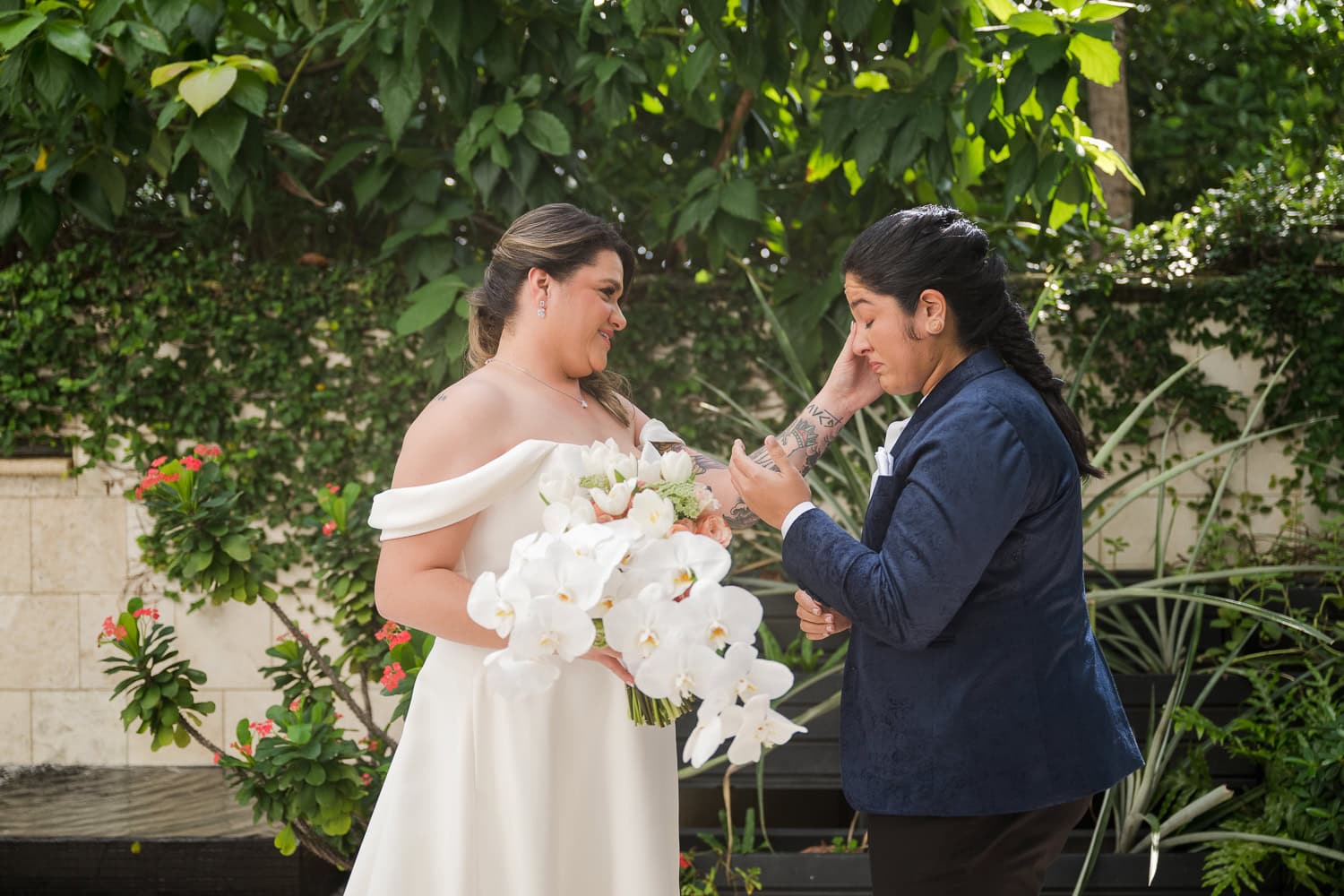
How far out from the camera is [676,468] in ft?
4.92

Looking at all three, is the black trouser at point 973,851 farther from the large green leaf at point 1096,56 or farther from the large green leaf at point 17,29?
the large green leaf at point 17,29

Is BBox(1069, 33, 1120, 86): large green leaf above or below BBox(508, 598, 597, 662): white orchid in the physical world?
above

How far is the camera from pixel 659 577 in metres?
1.34

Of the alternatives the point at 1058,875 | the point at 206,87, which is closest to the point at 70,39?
the point at 206,87

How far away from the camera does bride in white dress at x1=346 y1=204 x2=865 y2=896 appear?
1723mm

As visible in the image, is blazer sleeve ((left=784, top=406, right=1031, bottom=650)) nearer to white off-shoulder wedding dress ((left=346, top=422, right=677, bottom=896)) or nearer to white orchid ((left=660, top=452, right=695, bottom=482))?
white orchid ((left=660, top=452, right=695, bottom=482))

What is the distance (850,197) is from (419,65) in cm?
155

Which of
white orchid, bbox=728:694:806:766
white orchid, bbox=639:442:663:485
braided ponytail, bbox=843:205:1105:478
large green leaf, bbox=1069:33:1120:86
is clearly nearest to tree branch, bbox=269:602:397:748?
white orchid, bbox=639:442:663:485

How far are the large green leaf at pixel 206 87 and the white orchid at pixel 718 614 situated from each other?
2.36 m

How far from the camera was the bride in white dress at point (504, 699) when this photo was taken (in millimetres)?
1723

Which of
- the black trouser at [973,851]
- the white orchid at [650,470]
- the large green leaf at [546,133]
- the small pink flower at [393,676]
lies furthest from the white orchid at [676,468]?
the large green leaf at [546,133]

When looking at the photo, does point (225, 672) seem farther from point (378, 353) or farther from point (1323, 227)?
point (1323, 227)

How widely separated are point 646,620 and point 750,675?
154 millimetres

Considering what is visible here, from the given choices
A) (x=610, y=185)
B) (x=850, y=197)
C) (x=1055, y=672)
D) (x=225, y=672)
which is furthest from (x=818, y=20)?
(x=225, y=672)
